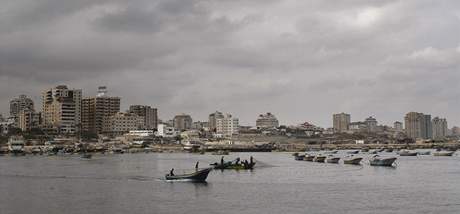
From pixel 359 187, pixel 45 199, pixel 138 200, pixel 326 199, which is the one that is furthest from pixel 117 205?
pixel 359 187

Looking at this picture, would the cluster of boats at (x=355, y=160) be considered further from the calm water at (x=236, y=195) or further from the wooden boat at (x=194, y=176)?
the wooden boat at (x=194, y=176)

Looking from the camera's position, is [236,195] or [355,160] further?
[355,160]

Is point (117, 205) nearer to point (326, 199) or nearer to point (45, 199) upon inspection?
point (45, 199)

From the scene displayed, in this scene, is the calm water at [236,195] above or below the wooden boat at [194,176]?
below

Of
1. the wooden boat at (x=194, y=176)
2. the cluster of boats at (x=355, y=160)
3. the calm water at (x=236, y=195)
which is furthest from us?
the cluster of boats at (x=355, y=160)

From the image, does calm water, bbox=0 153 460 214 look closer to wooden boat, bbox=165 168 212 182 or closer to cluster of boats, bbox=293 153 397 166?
wooden boat, bbox=165 168 212 182

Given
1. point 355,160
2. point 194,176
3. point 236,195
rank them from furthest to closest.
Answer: point 355,160 < point 194,176 < point 236,195

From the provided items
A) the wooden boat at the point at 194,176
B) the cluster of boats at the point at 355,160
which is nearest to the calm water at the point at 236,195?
the wooden boat at the point at 194,176

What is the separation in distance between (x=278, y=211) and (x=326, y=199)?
7.67 meters

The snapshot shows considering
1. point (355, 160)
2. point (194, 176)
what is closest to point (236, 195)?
point (194, 176)

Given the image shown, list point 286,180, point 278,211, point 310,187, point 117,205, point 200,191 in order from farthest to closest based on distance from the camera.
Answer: point 286,180
point 310,187
point 200,191
point 117,205
point 278,211

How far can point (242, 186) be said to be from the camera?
193 feet

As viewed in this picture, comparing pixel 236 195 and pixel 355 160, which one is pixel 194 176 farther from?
pixel 355 160

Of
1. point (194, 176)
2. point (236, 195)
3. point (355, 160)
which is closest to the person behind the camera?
point (236, 195)
